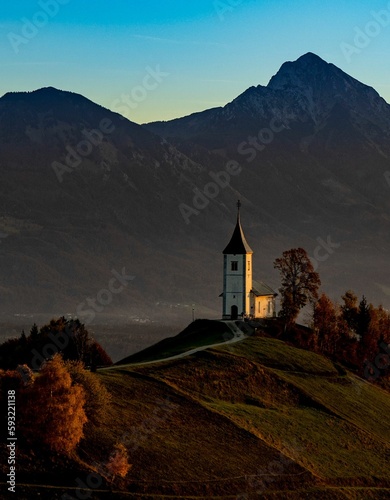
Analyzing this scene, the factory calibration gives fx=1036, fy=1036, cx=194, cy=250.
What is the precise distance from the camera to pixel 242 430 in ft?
304

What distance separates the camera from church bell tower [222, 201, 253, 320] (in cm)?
13988

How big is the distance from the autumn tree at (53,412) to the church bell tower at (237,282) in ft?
195

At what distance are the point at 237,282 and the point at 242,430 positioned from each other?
49.1 m

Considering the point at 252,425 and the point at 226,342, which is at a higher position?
the point at 226,342

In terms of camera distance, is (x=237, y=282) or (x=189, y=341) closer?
(x=189, y=341)

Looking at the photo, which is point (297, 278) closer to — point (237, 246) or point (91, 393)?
point (237, 246)

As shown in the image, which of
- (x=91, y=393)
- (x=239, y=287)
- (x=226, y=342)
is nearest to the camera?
(x=91, y=393)

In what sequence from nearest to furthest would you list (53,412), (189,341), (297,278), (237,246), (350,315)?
(53,412), (189,341), (297,278), (350,315), (237,246)

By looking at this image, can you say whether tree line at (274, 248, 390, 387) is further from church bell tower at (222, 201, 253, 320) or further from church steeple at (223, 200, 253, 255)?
church steeple at (223, 200, 253, 255)

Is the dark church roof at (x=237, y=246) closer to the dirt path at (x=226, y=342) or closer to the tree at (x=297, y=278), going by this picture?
the tree at (x=297, y=278)

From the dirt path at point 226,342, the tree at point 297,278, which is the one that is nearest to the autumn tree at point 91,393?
the dirt path at point 226,342

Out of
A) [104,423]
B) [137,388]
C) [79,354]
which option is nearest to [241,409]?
[137,388]

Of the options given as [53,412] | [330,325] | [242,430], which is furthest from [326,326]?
[53,412]

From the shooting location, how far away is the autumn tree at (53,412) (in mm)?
79812
